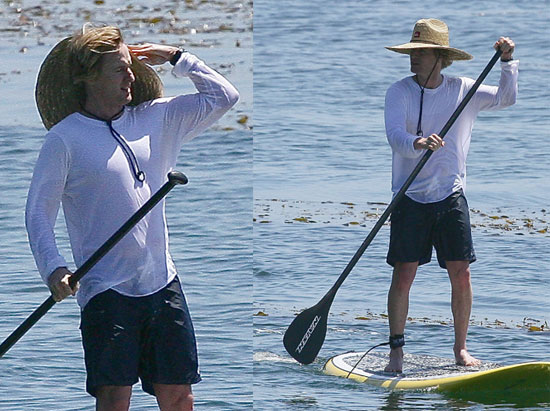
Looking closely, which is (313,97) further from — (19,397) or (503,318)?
(19,397)

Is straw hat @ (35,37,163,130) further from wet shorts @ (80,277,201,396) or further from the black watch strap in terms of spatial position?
wet shorts @ (80,277,201,396)

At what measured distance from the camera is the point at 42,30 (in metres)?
15.0

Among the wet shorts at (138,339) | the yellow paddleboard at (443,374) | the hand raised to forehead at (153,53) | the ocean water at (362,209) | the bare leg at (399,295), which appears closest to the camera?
the wet shorts at (138,339)

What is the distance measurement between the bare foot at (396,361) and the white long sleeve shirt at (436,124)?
0.71m

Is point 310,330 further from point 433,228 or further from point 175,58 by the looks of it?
point 175,58

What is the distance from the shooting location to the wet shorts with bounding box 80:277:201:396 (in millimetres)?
3738

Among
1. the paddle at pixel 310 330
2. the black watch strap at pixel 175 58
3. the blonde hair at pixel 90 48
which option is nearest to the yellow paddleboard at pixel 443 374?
the paddle at pixel 310 330

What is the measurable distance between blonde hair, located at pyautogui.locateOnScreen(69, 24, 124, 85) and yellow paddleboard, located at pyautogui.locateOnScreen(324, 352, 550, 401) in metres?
2.70

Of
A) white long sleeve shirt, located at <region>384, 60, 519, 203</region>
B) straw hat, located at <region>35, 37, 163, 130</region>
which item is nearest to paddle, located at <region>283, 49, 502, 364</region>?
white long sleeve shirt, located at <region>384, 60, 519, 203</region>

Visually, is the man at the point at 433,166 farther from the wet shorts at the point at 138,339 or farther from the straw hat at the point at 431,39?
the wet shorts at the point at 138,339

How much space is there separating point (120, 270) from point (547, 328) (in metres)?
3.80

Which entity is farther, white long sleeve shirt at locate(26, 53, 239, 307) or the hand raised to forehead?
the hand raised to forehead

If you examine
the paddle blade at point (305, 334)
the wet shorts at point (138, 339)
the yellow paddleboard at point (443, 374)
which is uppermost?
the wet shorts at point (138, 339)

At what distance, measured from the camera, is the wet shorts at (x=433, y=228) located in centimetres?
587
